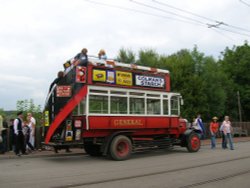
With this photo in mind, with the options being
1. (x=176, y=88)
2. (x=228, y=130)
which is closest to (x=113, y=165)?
(x=228, y=130)

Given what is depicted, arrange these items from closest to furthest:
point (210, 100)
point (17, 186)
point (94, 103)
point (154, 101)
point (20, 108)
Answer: point (17, 186), point (94, 103), point (154, 101), point (20, 108), point (210, 100)

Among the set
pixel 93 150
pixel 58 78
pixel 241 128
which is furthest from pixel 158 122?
pixel 241 128

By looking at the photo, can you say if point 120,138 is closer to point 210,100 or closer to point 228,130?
point 228,130

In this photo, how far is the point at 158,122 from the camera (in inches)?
582

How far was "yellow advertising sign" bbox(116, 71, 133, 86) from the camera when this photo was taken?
13.6m

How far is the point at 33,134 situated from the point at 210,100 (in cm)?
2368

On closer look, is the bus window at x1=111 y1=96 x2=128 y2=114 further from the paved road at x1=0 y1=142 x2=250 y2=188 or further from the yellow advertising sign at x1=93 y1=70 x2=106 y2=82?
the paved road at x1=0 y1=142 x2=250 y2=188

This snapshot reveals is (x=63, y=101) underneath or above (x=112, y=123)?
above

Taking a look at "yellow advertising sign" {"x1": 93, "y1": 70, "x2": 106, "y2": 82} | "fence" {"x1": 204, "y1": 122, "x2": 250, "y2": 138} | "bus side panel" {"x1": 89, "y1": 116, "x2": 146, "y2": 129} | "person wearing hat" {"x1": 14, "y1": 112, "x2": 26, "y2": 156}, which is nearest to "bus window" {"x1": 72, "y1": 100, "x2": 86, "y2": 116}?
"bus side panel" {"x1": 89, "y1": 116, "x2": 146, "y2": 129}

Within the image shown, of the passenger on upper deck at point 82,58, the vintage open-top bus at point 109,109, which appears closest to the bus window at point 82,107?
the vintage open-top bus at point 109,109

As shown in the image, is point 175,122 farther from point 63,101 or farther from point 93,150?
point 63,101

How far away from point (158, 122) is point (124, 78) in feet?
8.22

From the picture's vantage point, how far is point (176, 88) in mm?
33344

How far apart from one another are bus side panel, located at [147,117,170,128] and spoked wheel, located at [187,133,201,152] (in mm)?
1502
